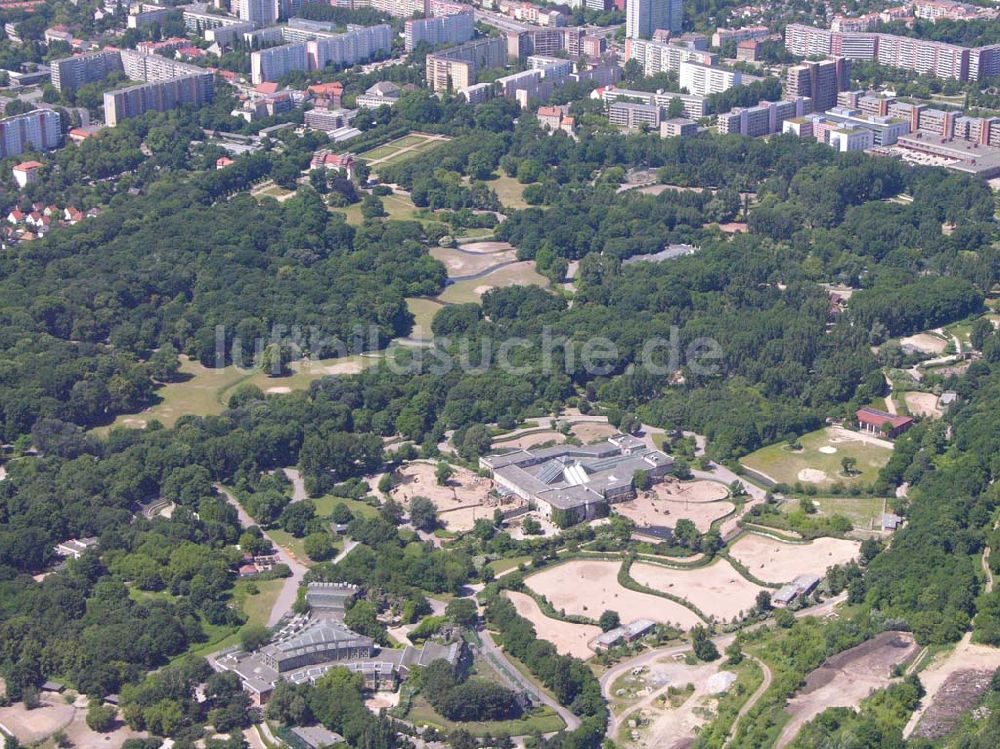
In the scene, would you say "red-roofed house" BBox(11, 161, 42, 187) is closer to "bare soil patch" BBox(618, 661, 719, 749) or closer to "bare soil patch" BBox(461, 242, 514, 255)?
"bare soil patch" BBox(461, 242, 514, 255)

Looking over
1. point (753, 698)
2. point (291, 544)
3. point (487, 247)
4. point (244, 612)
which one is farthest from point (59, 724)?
point (487, 247)

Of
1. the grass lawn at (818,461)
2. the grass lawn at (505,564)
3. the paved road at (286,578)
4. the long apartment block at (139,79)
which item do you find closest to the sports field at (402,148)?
the long apartment block at (139,79)

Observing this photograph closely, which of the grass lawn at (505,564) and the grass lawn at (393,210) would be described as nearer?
the grass lawn at (505,564)

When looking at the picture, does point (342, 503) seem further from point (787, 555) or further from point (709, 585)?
point (787, 555)

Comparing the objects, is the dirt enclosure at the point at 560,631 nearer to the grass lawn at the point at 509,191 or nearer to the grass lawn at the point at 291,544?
the grass lawn at the point at 291,544

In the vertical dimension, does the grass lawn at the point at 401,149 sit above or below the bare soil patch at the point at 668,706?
above

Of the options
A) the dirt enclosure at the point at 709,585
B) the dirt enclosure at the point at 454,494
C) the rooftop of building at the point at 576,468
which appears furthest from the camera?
the rooftop of building at the point at 576,468

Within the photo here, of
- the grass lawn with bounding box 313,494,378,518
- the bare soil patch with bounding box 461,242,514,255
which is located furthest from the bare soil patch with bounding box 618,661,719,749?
the bare soil patch with bounding box 461,242,514,255
